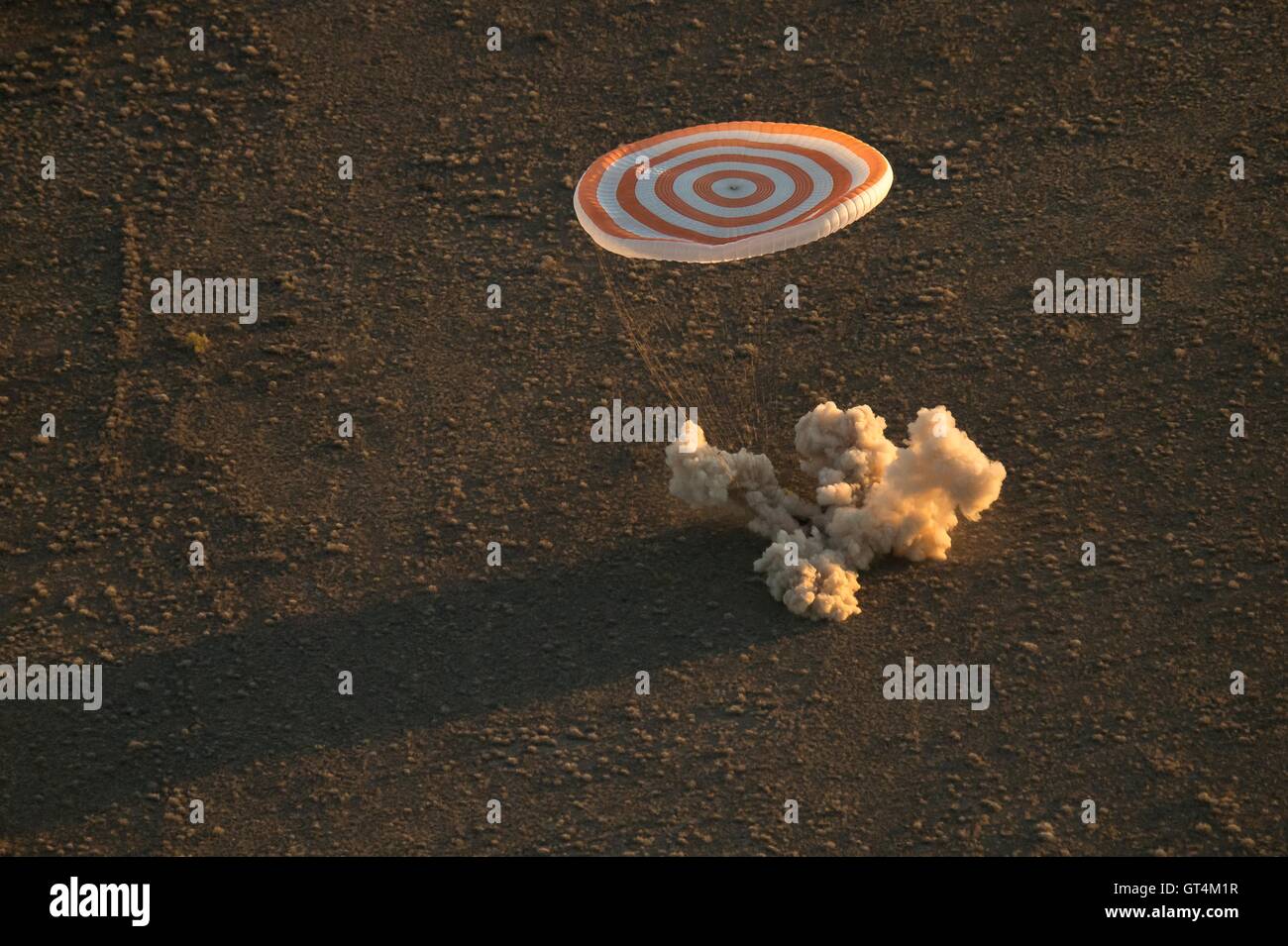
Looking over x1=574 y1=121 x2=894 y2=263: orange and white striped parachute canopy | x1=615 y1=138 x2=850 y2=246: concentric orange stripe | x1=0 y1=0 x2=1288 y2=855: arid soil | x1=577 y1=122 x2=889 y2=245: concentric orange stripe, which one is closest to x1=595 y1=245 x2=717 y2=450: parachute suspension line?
x1=0 y1=0 x2=1288 y2=855: arid soil

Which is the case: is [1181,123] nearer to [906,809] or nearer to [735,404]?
[735,404]

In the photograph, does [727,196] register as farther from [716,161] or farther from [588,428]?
[588,428]

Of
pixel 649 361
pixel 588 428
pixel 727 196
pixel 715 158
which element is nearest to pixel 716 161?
pixel 715 158

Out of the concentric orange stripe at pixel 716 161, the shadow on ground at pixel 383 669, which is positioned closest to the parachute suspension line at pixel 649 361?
the shadow on ground at pixel 383 669

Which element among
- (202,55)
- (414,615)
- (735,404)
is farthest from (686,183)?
(202,55)

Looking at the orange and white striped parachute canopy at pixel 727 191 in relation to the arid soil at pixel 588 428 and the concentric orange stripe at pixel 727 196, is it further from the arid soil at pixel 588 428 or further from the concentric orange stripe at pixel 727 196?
the arid soil at pixel 588 428
